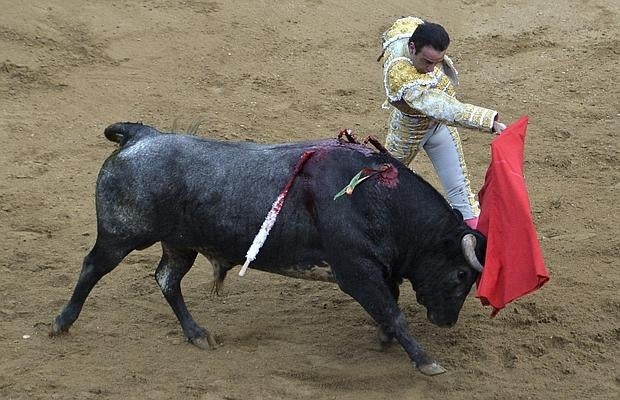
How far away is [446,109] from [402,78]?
310 millimetres

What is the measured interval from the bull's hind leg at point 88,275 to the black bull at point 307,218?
0.5 inches

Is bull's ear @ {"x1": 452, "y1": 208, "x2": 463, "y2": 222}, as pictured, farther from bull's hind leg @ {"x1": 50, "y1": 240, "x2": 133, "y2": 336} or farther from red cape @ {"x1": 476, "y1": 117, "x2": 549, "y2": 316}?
bull's hind leg @ {"x1": 50, "y1": 240, "x2": 133, "y2": 336}

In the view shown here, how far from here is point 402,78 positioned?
5.66m

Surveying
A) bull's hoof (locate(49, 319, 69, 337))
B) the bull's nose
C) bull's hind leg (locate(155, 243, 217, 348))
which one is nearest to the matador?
the bull's nose

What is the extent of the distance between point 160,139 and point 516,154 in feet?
6.13

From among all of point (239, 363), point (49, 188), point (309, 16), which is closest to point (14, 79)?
point (49, 188)

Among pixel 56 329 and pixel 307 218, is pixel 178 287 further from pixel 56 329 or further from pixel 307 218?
pixel 307 218

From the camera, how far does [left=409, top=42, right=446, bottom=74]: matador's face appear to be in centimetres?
557

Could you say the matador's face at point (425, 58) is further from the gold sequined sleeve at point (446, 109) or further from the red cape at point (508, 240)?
the red cape at point (508, 240)

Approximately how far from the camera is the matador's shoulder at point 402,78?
222 inches

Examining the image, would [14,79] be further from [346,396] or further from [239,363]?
[346,396]

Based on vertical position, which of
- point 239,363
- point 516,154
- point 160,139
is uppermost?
point 516,154

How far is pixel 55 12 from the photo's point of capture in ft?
34.8

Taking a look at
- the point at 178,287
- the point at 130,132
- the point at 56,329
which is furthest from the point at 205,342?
the point at 130,132
